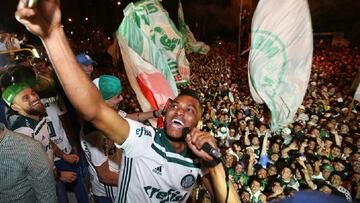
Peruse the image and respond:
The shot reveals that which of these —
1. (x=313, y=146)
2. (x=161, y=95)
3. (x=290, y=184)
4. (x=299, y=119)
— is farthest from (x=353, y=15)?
(x=161, y=95)

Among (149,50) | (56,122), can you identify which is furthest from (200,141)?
(149,50)

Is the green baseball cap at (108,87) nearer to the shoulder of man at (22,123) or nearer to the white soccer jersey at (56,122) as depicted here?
the shoulder of man at (22,123)

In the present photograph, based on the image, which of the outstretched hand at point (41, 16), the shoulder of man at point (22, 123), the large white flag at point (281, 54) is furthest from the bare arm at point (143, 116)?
the outstretched hand at point (41, 16)

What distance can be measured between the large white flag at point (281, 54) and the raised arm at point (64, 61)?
129 inches

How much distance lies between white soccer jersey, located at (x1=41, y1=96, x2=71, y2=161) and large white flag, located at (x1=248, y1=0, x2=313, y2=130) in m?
2.84

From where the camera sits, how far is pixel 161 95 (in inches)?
186

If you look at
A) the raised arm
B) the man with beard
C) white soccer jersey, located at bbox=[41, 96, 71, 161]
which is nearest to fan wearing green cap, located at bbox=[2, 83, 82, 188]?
the man with beard

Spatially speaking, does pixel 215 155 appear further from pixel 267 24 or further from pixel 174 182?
pixel 267 24

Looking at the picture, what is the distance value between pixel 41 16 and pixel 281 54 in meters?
3.86

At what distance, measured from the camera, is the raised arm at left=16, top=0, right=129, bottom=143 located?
1202mm

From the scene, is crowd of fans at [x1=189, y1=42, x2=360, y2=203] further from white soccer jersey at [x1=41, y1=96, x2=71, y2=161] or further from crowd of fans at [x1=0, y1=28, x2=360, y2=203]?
white soccer jersey at [x1=41, y1=96, x2=71, y2=161]

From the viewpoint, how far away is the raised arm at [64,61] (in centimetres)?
120

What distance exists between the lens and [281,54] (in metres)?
4.49

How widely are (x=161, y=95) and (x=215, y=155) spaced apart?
3.11 m
